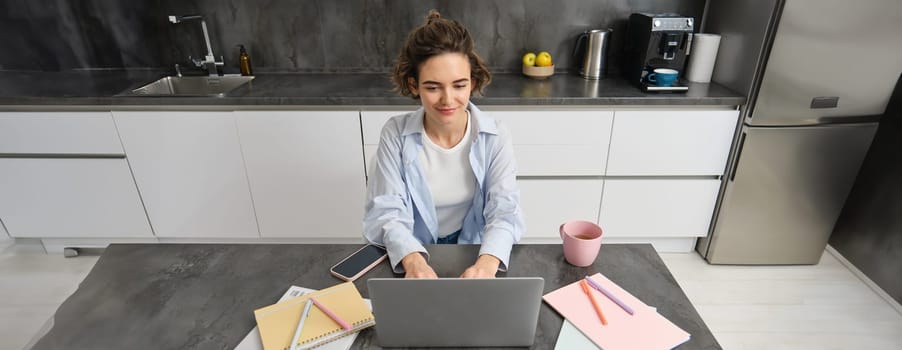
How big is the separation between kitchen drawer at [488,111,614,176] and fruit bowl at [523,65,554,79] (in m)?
0.40

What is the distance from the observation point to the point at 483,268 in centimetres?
96

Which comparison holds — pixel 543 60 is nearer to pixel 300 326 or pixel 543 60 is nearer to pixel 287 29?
pixel 287 29

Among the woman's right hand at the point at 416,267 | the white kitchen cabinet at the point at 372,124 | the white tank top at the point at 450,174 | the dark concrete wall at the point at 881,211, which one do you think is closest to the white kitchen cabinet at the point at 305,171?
the white kitchen cabinet at the point at 372,124

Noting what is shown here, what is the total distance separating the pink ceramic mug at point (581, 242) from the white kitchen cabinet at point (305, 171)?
1289 mm

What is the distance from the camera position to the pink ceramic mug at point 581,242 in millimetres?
990

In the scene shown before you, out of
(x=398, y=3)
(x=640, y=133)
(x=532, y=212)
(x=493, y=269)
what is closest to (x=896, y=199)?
(x=640, y=133)

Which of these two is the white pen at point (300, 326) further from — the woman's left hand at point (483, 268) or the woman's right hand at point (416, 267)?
the woman's left hand at point (483, 268)

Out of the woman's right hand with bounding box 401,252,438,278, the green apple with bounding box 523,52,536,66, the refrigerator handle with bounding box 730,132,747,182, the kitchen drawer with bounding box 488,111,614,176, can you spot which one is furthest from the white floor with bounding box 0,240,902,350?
the woman's right hand with bounding box 401,252,438,278

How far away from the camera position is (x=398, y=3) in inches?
94.4

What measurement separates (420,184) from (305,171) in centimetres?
105

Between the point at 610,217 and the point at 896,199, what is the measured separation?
1189 millimetres

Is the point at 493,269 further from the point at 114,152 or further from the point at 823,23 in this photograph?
the point at 114,152

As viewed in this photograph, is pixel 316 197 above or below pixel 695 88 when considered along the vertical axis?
below

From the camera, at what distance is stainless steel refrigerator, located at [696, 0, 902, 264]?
71.2 inches
